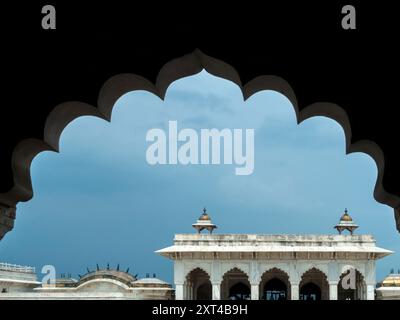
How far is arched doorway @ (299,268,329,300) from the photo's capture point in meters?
23.6

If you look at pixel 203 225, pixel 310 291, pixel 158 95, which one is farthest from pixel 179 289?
Answer: pixel 158 95

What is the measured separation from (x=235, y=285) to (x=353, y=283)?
4817 mm

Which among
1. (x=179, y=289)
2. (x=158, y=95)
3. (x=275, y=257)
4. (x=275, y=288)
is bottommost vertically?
(x=158, y=95)

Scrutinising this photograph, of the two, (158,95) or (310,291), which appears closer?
(158,95)

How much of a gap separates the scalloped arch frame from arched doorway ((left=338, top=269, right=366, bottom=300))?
2004cm

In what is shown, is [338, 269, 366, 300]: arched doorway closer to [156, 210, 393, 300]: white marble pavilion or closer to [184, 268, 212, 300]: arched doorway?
[156, 210, 393, 300]: white marble pavilion

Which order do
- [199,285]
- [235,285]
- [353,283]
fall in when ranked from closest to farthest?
[353,283] < [199,285] < [235,285]

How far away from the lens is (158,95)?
250 cm

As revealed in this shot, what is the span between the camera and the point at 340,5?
234 cm

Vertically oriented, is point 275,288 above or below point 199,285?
below

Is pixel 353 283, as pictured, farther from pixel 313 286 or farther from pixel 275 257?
pixel 275 257

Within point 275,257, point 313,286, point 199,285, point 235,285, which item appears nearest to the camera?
point 275,257
